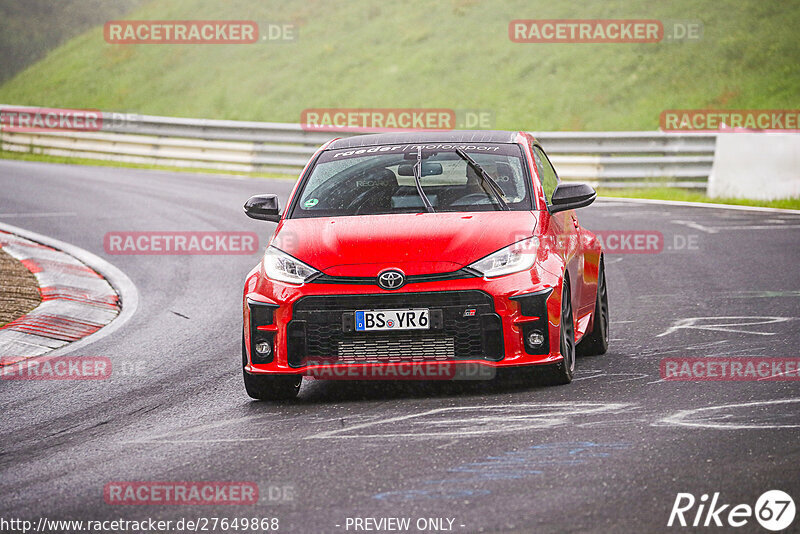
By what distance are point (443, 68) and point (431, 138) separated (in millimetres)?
26154

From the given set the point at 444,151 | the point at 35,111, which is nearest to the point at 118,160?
the point at 35,111

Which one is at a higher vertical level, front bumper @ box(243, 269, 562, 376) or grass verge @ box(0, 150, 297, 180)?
grass verge @ box(0, 150, 297, 180)

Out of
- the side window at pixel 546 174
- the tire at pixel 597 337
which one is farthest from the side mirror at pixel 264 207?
the tire at pixel 597 337

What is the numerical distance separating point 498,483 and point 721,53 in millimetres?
27648

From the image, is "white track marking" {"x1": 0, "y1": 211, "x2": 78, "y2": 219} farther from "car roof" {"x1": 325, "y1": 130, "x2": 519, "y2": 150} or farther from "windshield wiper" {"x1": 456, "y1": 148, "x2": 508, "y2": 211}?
"windshield wiper" {"x1": 456, "y1": 148, "x2": 508, "y2": 211}

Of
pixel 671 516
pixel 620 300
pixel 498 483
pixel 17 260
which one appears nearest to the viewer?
pixel 671 516

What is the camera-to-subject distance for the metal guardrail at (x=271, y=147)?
2064cm

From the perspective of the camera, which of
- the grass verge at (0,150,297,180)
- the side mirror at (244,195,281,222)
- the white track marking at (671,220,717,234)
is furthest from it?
the grass verge at (0,150,297,180)

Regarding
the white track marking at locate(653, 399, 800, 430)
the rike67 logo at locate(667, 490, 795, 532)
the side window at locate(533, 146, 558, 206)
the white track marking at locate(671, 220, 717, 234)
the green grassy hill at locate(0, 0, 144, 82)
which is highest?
the green grassy hill at locate(0, 0, 144, 82)

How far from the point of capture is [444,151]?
8398mm

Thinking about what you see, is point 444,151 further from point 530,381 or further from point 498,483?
point 498,483

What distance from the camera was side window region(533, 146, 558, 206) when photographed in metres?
8.34

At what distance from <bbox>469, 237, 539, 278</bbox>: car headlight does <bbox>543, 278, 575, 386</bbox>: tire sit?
304 millimetres

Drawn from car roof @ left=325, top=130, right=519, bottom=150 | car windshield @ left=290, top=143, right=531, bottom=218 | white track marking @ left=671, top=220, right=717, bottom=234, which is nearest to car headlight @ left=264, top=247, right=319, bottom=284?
car windshield @ left=290, top=143, right=531, bottom=218
